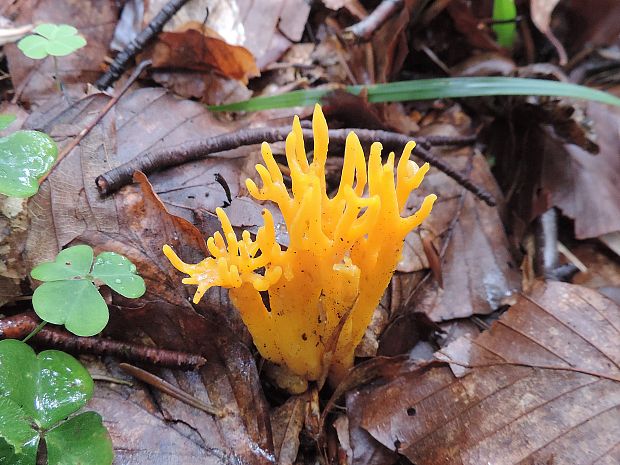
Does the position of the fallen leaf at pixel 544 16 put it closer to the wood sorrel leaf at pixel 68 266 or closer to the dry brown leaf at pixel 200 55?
the dry brown leaf at pixel 200 55

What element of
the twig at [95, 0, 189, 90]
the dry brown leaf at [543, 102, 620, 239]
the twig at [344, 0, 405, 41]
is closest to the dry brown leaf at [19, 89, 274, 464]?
the twig at [95, 0, 189, 90]

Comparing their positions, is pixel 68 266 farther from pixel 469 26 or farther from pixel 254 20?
pixel 469 26

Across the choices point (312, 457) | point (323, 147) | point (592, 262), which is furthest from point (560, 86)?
point (312, 457)

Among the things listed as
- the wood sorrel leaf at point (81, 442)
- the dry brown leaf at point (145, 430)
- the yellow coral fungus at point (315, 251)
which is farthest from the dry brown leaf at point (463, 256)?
the wood sorrel leaf at point (81, 442)

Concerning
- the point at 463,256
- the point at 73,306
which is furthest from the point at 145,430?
the point at 463,256

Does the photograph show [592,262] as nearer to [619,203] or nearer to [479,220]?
[619,203]

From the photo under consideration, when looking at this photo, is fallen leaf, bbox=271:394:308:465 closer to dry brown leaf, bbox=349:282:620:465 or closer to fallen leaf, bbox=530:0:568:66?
dry brown leaf, bbox=349:282:620:465
